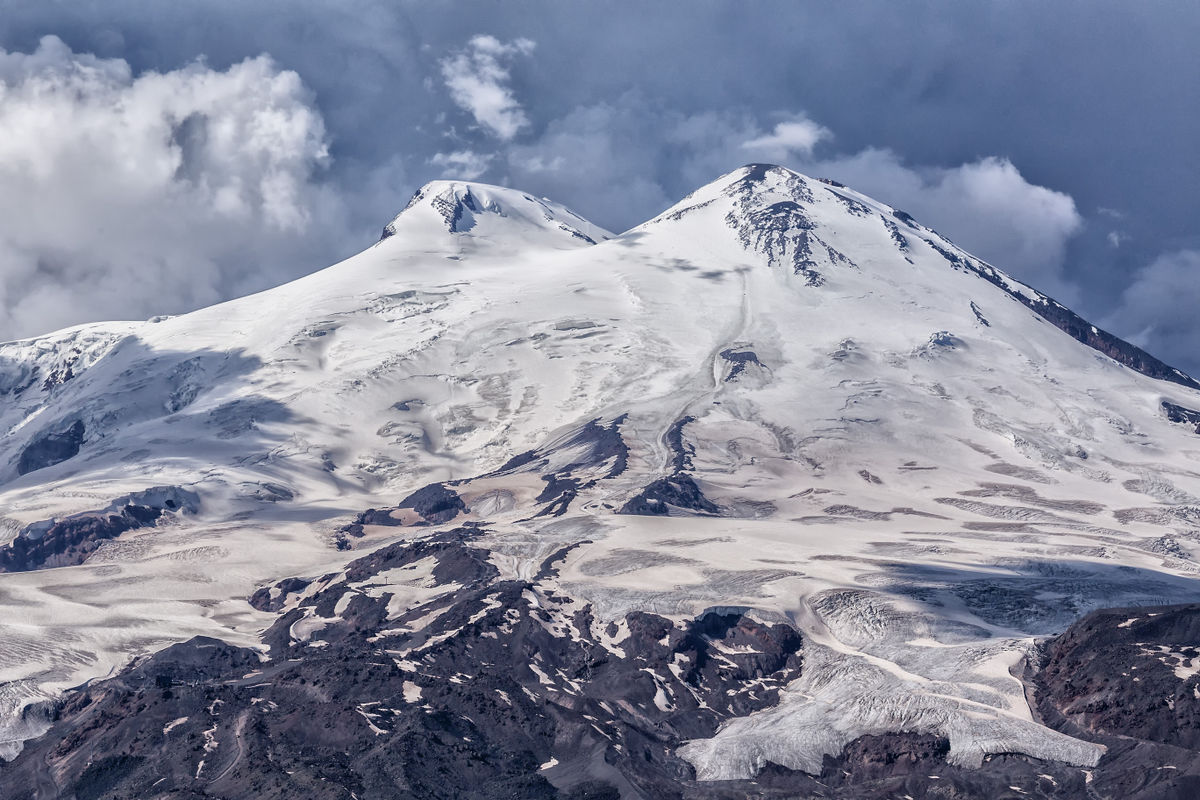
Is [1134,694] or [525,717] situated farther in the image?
[525,717]

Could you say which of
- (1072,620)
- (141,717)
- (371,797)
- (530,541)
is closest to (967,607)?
(1072,620)

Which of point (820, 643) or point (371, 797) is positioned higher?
point (820, 643)

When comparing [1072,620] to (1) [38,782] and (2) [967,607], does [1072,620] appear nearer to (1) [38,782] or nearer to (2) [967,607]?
(2) [967,607]

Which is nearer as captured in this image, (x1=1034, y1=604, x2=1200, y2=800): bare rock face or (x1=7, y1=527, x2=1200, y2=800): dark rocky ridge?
(x1=1034, y1=604, x2=1200, y2=800): bare rock face

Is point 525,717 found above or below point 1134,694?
below

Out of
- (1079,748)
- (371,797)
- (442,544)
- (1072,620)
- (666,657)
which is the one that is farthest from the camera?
(442,544)

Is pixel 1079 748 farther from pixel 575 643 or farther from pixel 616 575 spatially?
pixel 616 575

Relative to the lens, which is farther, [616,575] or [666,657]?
[616,575]

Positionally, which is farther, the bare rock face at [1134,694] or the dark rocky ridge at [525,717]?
the dark rocky ridge at [525,717]

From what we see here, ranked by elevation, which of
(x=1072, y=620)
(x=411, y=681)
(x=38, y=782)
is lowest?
(x=38, y=782)

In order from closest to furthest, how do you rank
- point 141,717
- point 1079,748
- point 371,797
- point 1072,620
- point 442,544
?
1. point 371,797
2. point 1079,748
3. point 141,717
4. point 1072,620
5. point 442,544
